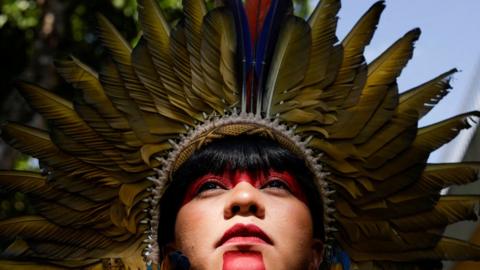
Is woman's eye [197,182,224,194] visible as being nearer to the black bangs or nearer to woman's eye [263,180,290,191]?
the black bangs

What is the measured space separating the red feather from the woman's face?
2.16ft

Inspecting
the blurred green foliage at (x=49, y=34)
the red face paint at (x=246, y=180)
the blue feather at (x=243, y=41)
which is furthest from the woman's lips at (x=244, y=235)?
the blurred green foliage at (x=49, y=34)

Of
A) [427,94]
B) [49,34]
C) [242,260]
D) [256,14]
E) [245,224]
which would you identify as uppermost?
[49,34]

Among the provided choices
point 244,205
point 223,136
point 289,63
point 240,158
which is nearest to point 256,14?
point 289,63

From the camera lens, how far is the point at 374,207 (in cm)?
378

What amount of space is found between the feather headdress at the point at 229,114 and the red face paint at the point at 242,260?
0.48 metres

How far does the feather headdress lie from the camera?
12.2 feet

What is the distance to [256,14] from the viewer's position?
12.6 feet

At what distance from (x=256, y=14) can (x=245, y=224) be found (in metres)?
1.00

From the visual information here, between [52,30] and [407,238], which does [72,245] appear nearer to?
[407,238]

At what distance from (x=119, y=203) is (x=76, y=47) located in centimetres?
532

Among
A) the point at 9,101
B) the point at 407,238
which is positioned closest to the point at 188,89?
the point at 407,238

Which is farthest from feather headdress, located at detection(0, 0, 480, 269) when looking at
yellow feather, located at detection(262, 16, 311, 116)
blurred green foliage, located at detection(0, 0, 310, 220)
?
blurred green foliage, located at detection(0, 0, 310, 220)

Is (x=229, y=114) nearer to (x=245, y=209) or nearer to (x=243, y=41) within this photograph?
(x=243, y=41)
